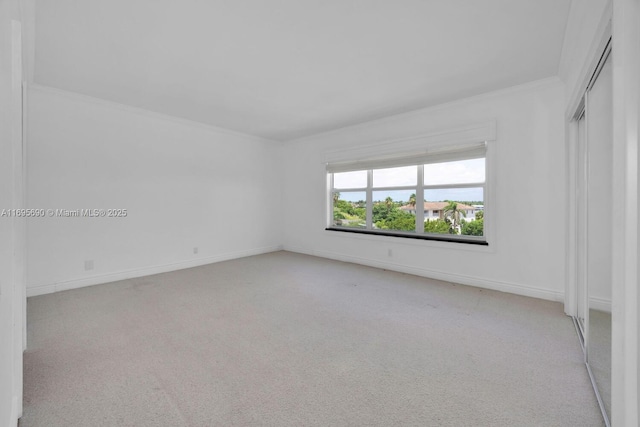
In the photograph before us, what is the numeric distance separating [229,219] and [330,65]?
3560mm

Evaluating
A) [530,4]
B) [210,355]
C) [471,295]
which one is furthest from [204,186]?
[530,4]

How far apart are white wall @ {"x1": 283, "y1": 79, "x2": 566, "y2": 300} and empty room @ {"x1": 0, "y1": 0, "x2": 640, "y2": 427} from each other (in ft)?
0.08

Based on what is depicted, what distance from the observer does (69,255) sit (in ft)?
12.2

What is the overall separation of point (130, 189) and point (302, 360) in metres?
3.66

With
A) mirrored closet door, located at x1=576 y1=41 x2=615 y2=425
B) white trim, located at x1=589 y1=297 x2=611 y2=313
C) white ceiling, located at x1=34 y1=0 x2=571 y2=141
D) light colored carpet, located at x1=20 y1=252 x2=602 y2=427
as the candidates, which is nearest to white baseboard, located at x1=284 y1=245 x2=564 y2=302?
light colored carpet, located at x1=20 y1=252 x2=602 y2=427

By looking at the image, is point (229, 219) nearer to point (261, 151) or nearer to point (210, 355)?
point (261, 151)

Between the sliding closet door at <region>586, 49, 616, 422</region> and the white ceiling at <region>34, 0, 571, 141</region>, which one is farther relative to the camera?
the white ceiling at <region>34, 0, 571, 141</region>

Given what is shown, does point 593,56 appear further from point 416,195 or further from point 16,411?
point 16,411

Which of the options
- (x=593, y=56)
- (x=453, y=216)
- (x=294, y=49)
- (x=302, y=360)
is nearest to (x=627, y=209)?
(x=593, y=56)

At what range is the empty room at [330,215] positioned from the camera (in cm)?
158

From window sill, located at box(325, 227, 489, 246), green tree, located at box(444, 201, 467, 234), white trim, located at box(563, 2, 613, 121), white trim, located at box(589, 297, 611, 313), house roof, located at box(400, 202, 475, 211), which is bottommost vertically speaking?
white trim, located at box(589, 297, 611, 313)

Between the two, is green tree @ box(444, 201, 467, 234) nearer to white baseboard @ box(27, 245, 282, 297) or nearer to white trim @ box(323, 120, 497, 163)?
white trim @ box(323, 120, 497, 163)

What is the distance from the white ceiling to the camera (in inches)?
82.9

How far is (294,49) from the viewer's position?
2627 mm
